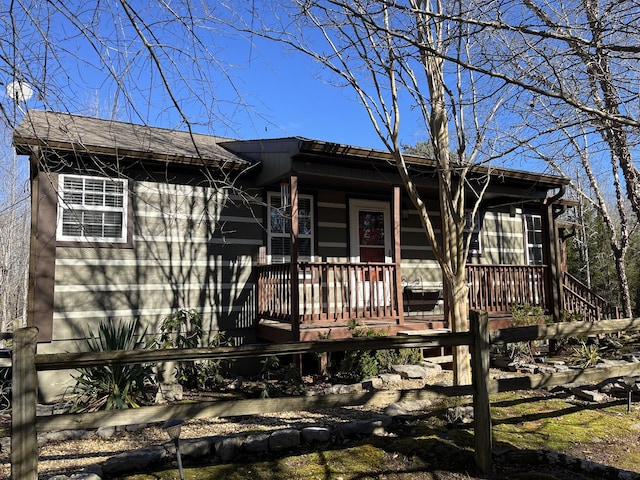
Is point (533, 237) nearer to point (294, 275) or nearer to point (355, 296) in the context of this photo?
point (355, 296)

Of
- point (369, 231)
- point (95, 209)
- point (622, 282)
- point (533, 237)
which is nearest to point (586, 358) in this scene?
point (369, 231)

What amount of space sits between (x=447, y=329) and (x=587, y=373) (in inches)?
190

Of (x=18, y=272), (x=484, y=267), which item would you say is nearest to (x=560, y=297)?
(x=484, y=267)

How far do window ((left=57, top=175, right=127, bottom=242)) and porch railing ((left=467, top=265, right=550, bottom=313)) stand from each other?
661cm

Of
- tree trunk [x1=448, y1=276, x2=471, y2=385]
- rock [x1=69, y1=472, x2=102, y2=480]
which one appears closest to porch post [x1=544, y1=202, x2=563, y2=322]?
tree trunk [x1=448, y1=276, x2=471, y2=385]

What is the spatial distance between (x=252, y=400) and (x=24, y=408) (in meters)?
1.41

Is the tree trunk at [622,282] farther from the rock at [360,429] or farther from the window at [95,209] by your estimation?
the window at [95,209]

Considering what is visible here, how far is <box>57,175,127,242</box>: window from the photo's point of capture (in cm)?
768

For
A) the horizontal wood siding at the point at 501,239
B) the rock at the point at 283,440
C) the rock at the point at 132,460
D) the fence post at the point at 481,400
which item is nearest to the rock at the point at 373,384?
the rock at the point at 283,440

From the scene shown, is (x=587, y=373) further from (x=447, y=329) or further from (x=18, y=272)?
(x=18, y=272)

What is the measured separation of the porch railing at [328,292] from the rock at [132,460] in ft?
13.5

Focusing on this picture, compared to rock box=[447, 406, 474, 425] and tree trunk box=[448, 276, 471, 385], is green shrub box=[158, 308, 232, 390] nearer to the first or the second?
tree trunk box=[448, 276, 471, 385]

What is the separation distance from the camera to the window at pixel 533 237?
13.5 m

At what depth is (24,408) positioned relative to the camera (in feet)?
9.23
